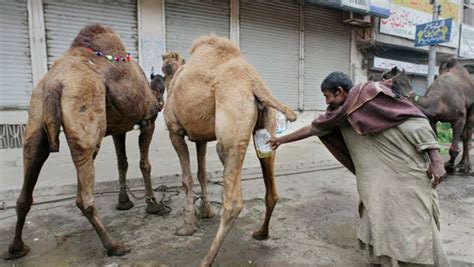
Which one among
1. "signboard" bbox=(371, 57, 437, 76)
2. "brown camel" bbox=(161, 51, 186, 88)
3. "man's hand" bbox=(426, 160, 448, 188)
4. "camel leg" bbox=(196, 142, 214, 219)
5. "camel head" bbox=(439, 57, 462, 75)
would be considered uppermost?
"signboard" bbox=(371, 57, 437, 76)

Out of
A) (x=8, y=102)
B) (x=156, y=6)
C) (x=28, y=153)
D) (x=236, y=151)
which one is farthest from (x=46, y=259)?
(x=156, y=6)

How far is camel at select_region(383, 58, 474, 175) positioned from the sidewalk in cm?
229

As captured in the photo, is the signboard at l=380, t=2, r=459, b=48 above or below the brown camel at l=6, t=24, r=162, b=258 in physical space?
above

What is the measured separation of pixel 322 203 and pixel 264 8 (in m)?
7.08

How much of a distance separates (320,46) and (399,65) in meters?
4.17

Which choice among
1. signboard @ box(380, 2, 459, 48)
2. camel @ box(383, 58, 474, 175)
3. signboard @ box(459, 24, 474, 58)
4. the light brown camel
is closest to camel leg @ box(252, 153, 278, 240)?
the light brown camel

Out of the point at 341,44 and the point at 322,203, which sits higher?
the point at 341,44

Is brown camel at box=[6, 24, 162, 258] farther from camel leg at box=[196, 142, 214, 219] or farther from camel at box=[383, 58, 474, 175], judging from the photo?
camel at box=[383, 58, 474, 175]

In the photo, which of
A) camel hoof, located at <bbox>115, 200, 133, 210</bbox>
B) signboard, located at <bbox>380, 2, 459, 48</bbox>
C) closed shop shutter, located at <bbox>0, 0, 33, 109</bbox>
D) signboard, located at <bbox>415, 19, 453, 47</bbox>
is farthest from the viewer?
signboard, located at <bbox>380, 2, 459, 48</bbox>

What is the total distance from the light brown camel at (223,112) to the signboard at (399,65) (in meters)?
10.9

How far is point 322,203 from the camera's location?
4.60 m

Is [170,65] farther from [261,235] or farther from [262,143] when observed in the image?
[261,235]

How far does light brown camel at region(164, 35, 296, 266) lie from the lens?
274cm

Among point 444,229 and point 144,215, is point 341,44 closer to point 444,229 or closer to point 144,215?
point 444,229
